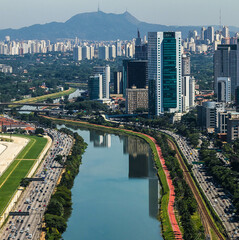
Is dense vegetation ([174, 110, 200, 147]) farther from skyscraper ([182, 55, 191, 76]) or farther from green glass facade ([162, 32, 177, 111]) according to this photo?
skyscraper ([182, 55, 191, 76])

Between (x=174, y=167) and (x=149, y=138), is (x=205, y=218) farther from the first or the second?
(x=149, y=138)

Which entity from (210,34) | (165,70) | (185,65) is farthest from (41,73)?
(165,70)

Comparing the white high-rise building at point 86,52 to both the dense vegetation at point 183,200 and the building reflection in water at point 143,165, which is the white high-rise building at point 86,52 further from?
the dense vegetation at point 183,200

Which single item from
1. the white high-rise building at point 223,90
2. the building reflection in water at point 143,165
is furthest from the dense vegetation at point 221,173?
the white high-rise building at point 223,90

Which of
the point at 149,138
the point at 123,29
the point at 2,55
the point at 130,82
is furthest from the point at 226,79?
the point at 123,29

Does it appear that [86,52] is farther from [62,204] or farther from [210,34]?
[62,204]

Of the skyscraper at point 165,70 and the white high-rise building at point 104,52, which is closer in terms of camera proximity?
the skyscraper at point 165,70
